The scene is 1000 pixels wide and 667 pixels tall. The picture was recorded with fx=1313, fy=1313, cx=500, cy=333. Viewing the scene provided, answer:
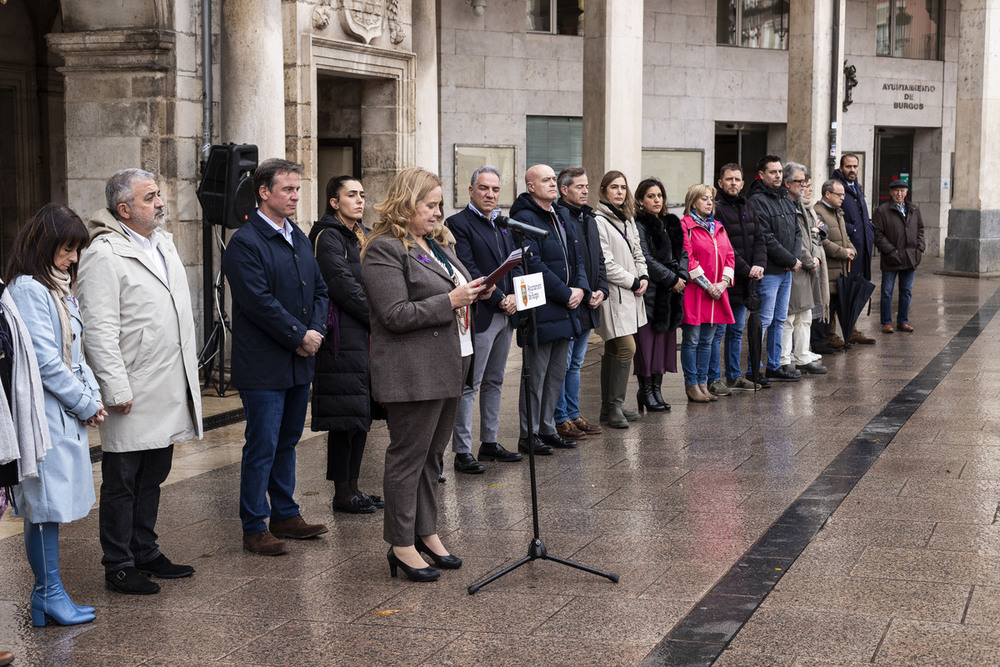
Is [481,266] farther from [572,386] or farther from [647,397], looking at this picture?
[647,397]

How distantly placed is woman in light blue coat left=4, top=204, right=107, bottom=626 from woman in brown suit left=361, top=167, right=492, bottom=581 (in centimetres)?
125

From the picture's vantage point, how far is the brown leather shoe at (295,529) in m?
6.61

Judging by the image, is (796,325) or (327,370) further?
(796,325)

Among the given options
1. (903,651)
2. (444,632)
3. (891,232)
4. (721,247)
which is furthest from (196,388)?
(891,232)

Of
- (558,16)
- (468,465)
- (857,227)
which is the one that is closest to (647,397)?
(468,465)

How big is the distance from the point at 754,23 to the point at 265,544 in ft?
69.6

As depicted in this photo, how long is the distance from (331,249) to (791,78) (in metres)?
13.9

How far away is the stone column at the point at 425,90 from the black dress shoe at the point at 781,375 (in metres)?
4.77

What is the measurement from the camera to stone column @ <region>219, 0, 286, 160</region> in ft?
37.6

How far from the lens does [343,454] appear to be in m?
7.17

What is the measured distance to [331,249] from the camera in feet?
23.6

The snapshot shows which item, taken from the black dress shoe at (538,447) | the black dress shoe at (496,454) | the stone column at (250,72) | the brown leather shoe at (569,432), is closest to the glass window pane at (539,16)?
the stone column at (250,72)

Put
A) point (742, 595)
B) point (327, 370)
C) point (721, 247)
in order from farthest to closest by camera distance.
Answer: point (721, 247), point (327, 370), point (742, 595)

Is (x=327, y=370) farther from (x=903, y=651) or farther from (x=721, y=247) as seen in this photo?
(x=721, y=247)
